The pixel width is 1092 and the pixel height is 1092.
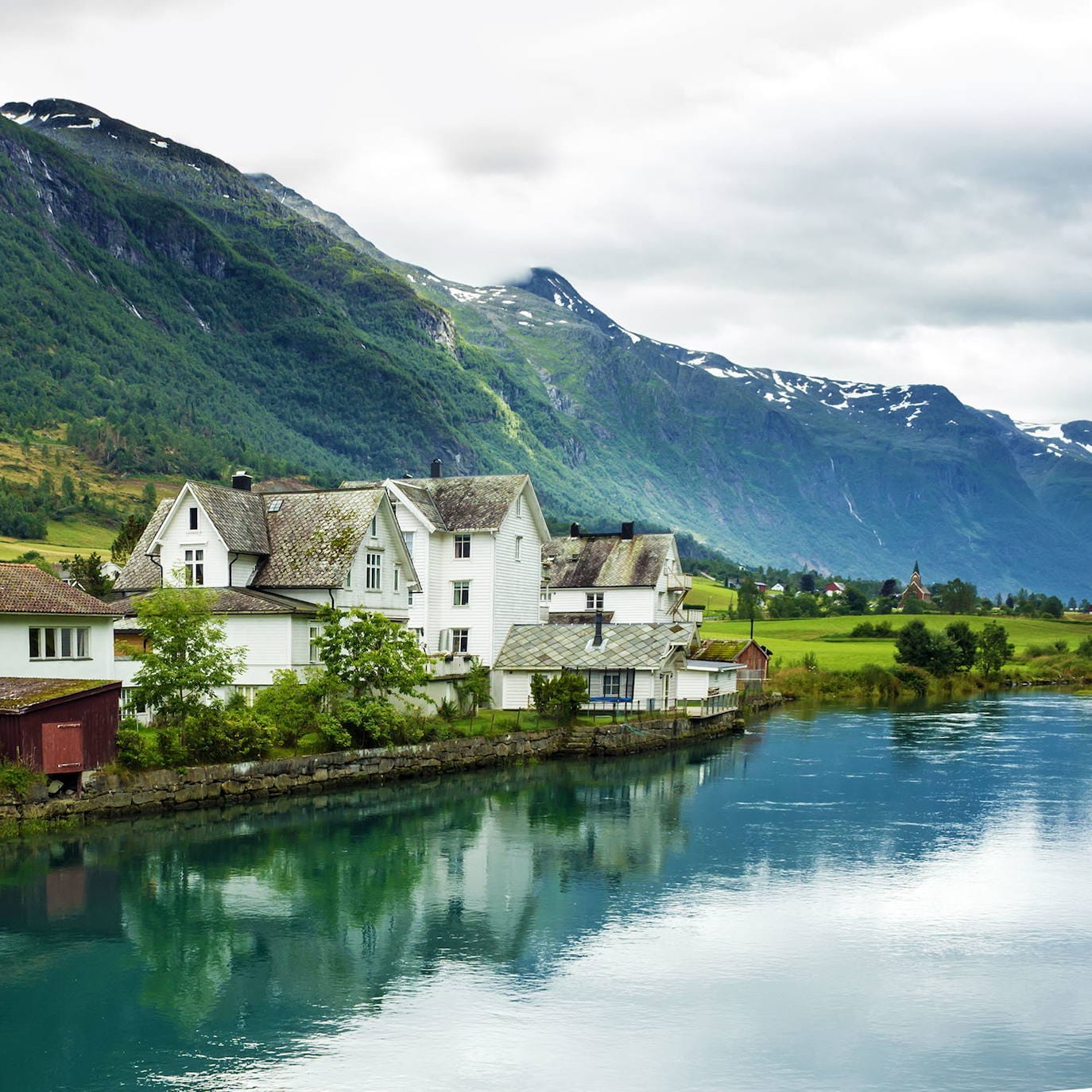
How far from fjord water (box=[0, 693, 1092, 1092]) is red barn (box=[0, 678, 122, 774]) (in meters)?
3.12

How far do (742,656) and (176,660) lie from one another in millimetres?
64631

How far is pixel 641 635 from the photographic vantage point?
7881 cm

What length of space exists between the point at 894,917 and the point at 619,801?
2221 centimetres

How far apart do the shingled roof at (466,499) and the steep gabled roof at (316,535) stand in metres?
7.99

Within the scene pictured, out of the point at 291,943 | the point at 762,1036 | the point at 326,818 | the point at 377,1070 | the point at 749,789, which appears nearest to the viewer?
the point at 377,1070

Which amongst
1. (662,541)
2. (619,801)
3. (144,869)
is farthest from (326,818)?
(662,541)

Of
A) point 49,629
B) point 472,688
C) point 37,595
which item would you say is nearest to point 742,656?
point 472,688

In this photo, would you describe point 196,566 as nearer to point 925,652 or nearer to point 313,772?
point 313,772

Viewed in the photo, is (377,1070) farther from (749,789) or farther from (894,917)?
(749,789)

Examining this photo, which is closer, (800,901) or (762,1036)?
(762,1036)

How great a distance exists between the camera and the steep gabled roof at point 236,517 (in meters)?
65.8

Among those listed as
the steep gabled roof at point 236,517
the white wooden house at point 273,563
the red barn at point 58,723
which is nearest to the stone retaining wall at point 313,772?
the red barn at point 58,723

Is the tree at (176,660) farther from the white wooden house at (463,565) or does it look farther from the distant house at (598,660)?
the distant house at (598,660)

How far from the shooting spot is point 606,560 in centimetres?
10069
